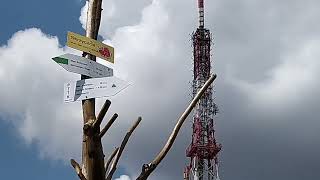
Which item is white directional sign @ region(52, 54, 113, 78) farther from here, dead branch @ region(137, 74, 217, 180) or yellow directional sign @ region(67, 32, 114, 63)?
dead branch @ region(137, 74, 217, 180)

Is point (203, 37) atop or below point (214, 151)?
atop

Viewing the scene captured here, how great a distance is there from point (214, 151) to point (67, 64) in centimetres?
4993

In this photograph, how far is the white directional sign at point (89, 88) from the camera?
166 inches

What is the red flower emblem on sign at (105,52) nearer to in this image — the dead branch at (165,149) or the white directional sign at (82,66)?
the white directional sign at (82,66)

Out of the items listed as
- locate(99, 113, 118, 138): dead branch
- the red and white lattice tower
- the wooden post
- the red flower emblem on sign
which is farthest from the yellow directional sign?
the red and white lattice tower

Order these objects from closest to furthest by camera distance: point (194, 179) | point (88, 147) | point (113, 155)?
1. point (88, 147)
2. point (113, 155)
3. point (194, 179)

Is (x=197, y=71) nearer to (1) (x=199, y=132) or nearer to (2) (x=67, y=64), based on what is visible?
(1) (x=199, y=132)

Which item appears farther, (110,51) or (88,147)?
(110,51)

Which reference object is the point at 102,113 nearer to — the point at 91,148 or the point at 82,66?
the point at 91,148

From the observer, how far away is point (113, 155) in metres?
4.88

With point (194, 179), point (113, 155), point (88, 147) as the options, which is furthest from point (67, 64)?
point (194, 179)

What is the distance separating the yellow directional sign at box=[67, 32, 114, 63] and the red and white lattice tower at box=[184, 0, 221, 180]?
159 feet

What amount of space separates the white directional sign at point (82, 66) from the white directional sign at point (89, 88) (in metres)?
0.09

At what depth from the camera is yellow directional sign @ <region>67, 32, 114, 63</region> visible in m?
4.24
